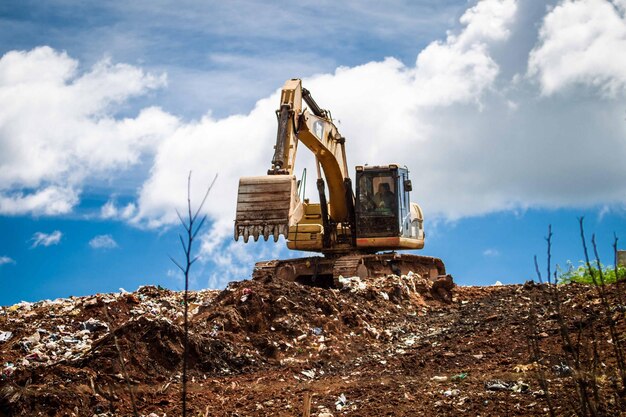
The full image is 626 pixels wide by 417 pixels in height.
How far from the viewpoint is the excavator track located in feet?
53.7

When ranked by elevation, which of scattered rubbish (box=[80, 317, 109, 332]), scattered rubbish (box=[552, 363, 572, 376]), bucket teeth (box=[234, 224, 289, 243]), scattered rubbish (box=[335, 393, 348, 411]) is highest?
bucket teeth (box=[234, 224, 289, 243])

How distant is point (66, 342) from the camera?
11531mm

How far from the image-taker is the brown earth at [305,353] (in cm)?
797

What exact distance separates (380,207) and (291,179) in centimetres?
541

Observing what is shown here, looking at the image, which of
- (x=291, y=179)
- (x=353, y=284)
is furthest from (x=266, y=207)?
(x=353, y=284)

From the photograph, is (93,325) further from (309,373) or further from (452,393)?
(452,393)

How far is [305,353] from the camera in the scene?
1136 centimetres

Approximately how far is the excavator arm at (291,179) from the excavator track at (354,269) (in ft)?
4.48

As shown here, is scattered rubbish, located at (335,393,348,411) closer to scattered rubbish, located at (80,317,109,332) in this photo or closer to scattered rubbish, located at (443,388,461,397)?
scattered rubbish, located at (443,388,461,397)

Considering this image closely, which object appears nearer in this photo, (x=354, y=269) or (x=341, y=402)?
(x=341, y=402)

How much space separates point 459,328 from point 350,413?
5.01 metres

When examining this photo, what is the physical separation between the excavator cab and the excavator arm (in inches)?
19.2

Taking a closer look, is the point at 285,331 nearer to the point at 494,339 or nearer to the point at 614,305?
the point at 494,339

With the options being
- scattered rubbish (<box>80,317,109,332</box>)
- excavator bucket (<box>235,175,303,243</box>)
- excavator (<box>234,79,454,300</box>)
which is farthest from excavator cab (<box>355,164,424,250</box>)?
scattered rubbish (<box>80,317,109,332</box>)
